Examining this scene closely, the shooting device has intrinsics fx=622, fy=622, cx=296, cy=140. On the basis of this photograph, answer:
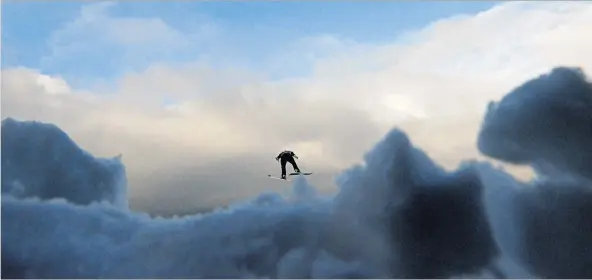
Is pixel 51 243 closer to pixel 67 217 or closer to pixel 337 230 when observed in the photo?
pixel 67 217

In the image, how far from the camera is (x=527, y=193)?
102 feet

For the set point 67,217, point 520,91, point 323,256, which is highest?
point 520,91

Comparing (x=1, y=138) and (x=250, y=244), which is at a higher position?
(x=1, y=138)

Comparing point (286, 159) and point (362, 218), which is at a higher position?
point (286, 159)

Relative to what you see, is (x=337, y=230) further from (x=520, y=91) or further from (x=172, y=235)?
(x=520, y=91)

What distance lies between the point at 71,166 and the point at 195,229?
22.7 feet

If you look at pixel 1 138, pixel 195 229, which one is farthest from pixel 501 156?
pixel 1 138

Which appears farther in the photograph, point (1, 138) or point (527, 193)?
point (527, 193)

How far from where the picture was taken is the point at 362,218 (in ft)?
105

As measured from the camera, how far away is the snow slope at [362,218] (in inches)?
1161

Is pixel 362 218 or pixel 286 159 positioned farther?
pixel 362 218

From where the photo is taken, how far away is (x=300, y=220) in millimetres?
30766

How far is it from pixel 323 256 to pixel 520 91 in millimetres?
12513

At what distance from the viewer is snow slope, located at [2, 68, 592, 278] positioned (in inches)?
1161
